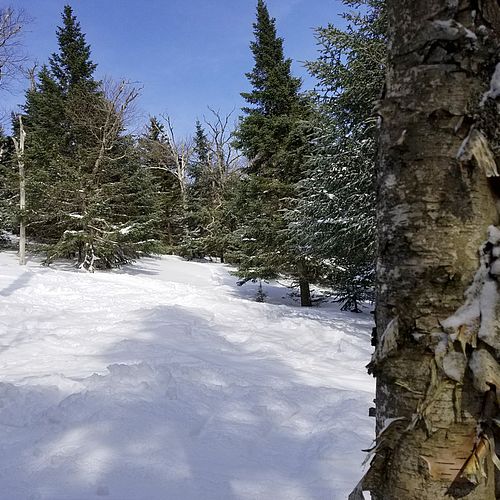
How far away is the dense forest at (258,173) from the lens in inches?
303

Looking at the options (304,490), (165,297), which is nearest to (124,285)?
(165,297)

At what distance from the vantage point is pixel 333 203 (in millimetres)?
8219

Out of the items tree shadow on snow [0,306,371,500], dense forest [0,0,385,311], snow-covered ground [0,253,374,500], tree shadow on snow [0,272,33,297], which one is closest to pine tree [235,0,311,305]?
dense forest [0,0,385,311]

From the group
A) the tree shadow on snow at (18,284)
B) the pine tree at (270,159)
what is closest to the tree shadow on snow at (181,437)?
the tree shadow on snow at (18,284)

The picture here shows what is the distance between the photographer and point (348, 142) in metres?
7.91

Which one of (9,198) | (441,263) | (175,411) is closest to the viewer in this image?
(441,263)

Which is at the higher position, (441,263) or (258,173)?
(258,173)

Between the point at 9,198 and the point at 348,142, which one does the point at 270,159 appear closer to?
the point at 348,142

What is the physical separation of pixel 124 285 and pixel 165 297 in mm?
2046

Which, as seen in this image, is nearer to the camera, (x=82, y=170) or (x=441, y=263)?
(x=441, y=263)

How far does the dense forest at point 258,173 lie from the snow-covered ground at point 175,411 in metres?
3.26

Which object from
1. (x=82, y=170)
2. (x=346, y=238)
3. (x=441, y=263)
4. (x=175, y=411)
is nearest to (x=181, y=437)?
(x=175, y=411)

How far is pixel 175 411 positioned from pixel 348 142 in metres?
6.39

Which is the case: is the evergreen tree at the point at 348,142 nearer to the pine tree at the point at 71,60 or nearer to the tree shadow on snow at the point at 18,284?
the tree shadow on snow at the point at 18,284
